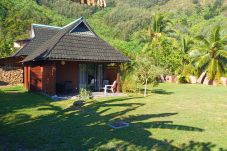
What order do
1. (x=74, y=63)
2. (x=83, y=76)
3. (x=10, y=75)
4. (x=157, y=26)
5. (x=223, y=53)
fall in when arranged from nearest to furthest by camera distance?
(x=74, y=63) → (x=83, y=76) → (x=10, y=75) → (x=223, y=53) → (x=157, y=26)

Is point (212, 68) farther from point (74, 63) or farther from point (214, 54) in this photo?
point (74, 63)

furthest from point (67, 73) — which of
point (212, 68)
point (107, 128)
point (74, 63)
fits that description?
point (212, 68)

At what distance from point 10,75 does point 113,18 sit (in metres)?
72.5

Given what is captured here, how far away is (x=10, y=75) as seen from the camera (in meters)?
27.5

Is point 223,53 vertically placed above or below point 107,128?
above

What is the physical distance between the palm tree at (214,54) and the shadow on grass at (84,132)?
987 inches

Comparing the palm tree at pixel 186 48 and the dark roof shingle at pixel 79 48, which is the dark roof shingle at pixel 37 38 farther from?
the palm tree at pixel 186 48

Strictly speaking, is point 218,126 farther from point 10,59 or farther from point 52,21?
point 52,21

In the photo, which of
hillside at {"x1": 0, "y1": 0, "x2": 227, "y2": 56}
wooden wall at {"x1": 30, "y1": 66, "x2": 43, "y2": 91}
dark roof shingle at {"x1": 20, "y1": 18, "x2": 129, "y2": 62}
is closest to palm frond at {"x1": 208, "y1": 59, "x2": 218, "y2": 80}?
hillside at {"x1": 0, "y1": 0, "x2": 227, "y2": 56}

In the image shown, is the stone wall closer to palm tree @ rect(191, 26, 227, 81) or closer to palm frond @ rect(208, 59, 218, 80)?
palm tree @ rect(191, 26, 227, 81)

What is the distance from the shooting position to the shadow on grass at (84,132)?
24.8 ft

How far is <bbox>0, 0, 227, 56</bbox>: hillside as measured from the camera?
49.5 metres

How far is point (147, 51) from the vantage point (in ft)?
134

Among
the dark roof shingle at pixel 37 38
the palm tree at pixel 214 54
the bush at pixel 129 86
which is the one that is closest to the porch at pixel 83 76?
the bush at pixel 129 86
